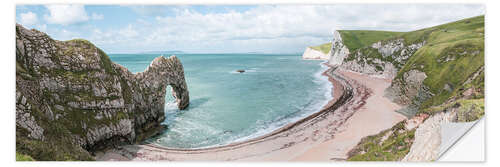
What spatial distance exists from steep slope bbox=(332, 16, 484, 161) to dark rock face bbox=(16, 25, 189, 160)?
12908mm

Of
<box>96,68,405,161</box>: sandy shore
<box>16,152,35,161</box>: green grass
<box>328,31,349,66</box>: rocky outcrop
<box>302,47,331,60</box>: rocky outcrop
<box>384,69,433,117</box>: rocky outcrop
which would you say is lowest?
<box>96,68,405,161</box>: sandy shore

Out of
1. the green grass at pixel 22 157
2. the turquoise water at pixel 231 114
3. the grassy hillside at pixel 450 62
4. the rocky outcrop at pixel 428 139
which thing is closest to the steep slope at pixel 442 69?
the grassy hillside at pixel 450 62

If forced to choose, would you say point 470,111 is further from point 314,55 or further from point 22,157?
point 314,55

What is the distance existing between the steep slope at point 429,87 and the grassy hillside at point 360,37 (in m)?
26.6

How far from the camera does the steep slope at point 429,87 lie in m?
7.43

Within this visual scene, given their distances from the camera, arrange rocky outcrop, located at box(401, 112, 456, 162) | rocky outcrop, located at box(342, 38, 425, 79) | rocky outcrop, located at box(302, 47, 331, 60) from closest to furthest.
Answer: rocky outcrop, located at box(401, 112, 456, 162)
rocky outcrop, located at box(342, 38, 425, 79)
rocky outcrop, located at box(302, 47, 331, 60)

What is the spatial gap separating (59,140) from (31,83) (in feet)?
10.0

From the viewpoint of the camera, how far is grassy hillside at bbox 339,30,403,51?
73.1 metres

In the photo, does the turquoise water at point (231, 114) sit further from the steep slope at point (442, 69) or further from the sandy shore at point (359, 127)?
the steep slope at point (442, 69)

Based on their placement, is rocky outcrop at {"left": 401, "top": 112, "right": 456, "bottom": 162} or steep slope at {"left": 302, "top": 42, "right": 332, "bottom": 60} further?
steep slope at {"left": 302, "top": 42, "right": 332, "bottom": 60}

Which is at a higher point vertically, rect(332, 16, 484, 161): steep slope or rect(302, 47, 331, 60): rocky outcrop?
rect(302, 47, 331, 60): rocky outcrop

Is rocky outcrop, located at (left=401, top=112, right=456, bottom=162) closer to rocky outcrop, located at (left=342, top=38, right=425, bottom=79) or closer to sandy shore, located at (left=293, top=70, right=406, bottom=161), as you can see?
sandy shore, located at (left=293, top=70, right=406, bottom=161)

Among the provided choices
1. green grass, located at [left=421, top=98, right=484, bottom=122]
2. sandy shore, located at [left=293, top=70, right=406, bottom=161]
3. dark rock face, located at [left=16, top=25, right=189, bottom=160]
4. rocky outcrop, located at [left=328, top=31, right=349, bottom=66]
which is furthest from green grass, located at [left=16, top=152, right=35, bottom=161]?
rocky outcrop, located at [left=328, top=31, right=349, bottom=66]

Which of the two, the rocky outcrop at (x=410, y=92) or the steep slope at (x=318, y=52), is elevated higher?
the steep slope at (x=318, y=52)
